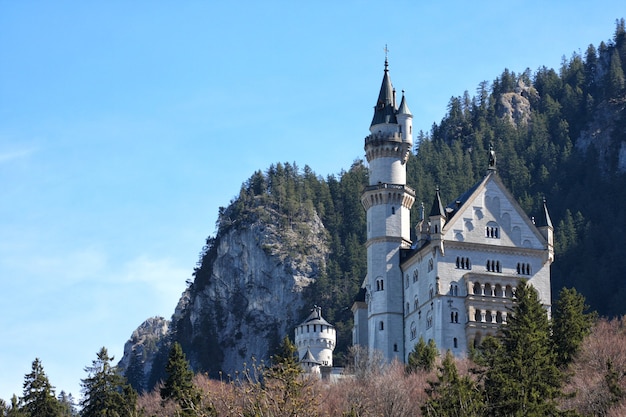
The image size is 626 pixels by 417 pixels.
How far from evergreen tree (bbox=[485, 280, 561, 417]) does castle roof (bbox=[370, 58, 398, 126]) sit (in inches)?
1668

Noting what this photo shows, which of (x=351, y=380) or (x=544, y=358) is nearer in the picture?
(x=544, y=358)

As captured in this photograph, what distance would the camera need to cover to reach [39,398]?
8831 centimetres

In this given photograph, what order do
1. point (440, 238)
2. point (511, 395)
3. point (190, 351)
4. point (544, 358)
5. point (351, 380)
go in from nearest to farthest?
point (511, 395)
point (544, 358)
point (351, 380)
point (440, 238)
point (190, 351)

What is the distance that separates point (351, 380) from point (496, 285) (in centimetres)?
1802

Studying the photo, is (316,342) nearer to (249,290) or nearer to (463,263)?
(463,263)

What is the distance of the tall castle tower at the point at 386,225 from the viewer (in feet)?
358

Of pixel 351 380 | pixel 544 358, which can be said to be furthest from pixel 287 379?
pixel 351 380

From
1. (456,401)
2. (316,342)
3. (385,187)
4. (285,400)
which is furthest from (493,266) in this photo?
(285,400)

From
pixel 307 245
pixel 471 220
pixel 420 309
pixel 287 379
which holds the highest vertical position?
pixel 307 245

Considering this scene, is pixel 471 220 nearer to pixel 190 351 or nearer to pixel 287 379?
pixel 287 379

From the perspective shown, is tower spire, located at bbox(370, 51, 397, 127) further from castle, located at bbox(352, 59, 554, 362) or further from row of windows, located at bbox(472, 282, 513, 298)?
row of windows, located at bbox(472, 282, 513, 298)

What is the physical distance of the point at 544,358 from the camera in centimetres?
6606

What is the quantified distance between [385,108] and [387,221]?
33.7 ft

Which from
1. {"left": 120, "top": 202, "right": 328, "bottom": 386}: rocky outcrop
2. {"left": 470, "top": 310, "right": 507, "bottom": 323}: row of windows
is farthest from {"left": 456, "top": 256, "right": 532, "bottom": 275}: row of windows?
{"left": 120, "top": 202, "right": 328, "bottom": 386}: rocky outcrop
